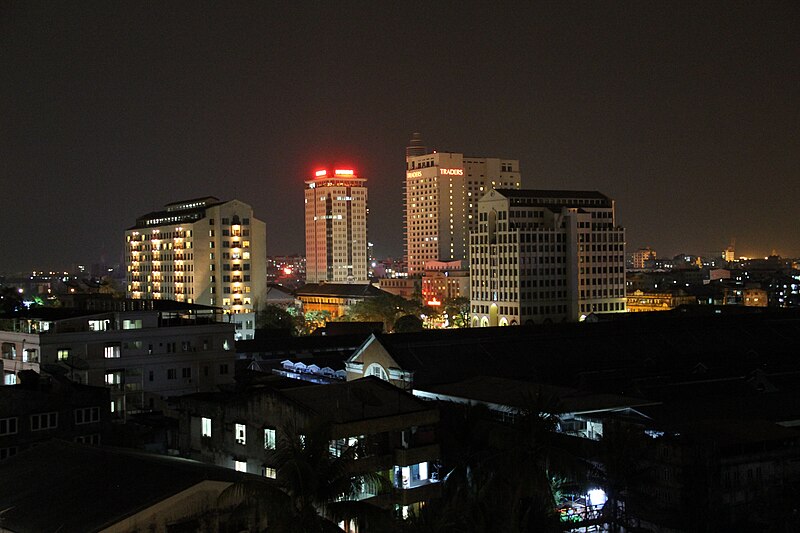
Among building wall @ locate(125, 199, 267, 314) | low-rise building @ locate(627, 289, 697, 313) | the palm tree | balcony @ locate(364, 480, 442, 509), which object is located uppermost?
building wall @ locate(125, 199, 267, 314)

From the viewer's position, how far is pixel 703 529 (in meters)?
31.5

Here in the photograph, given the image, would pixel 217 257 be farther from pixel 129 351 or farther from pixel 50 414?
pixel 50 414

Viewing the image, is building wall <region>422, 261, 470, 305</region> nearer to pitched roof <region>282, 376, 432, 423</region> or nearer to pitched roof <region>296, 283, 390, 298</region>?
pitched roof <region>296, 283, 390, 298</region>

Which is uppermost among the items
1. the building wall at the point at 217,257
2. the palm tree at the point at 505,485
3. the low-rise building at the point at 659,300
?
the building wall at the point at 217,257

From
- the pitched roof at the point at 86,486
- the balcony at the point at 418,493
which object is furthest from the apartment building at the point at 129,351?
the balcony at the point at 418,493

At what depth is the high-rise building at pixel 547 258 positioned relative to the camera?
123 meters

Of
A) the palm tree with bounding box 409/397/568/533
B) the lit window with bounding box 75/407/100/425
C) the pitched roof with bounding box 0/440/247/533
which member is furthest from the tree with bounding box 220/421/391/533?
the lit window with bounding box 75/407/100/425

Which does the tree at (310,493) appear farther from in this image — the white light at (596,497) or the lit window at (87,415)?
the lit window at (87,415)

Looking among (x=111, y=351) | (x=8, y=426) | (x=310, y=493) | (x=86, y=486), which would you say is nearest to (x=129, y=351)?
(x=111, y=351)

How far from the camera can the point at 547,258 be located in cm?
12375

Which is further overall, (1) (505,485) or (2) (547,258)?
(2) (547,258)

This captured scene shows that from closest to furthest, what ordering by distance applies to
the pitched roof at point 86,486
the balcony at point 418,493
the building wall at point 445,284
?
the pitched roof at point 86,486 → the balcony at point 418,493 → the building wall at point 445,284

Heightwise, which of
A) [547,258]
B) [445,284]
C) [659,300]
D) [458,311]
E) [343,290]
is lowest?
[659,300]

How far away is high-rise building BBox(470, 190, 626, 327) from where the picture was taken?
123 meters
